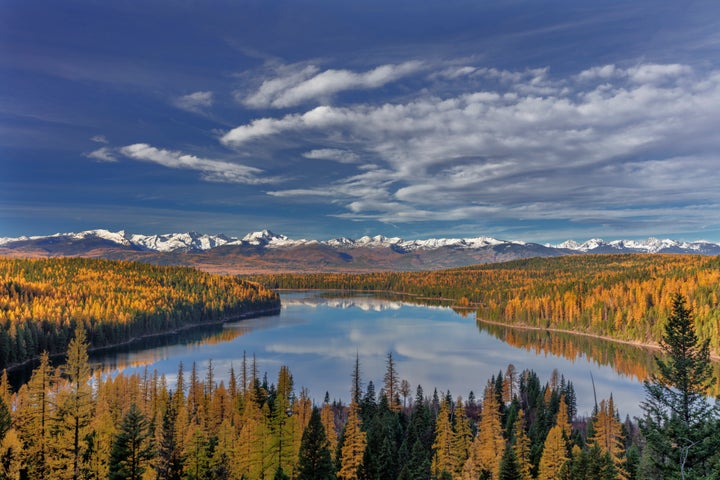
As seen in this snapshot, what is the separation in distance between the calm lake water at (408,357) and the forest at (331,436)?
23.4 meters

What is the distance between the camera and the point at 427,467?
178 ft

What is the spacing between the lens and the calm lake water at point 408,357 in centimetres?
10375

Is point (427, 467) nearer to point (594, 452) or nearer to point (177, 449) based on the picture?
point (594, 452)

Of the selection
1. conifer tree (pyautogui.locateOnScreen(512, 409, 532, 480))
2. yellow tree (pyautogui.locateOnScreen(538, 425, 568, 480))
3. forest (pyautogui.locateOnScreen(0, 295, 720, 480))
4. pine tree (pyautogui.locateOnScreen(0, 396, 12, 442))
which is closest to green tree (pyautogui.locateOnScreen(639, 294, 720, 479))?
forest (pyautogui.locateOnScreen(0, 295, 720, 480))

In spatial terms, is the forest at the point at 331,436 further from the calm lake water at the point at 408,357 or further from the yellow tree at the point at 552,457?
the calm lake water at the point at 408,357

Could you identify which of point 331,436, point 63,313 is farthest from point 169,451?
point 63,313

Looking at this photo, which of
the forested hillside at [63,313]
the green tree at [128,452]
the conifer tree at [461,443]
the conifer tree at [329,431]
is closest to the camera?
the green tree at [128,452]

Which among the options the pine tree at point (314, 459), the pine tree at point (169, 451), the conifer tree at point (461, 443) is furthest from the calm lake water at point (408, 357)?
the pine tree at point (314, 459)

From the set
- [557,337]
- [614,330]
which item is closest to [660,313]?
[614,330]

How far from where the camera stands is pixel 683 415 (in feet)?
91.7

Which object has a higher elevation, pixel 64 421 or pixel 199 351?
pixel 64 421

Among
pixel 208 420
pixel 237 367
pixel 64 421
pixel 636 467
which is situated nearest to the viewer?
pixel 64 421

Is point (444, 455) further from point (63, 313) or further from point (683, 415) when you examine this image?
point (63, 313)

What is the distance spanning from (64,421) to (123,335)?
5306 inches
